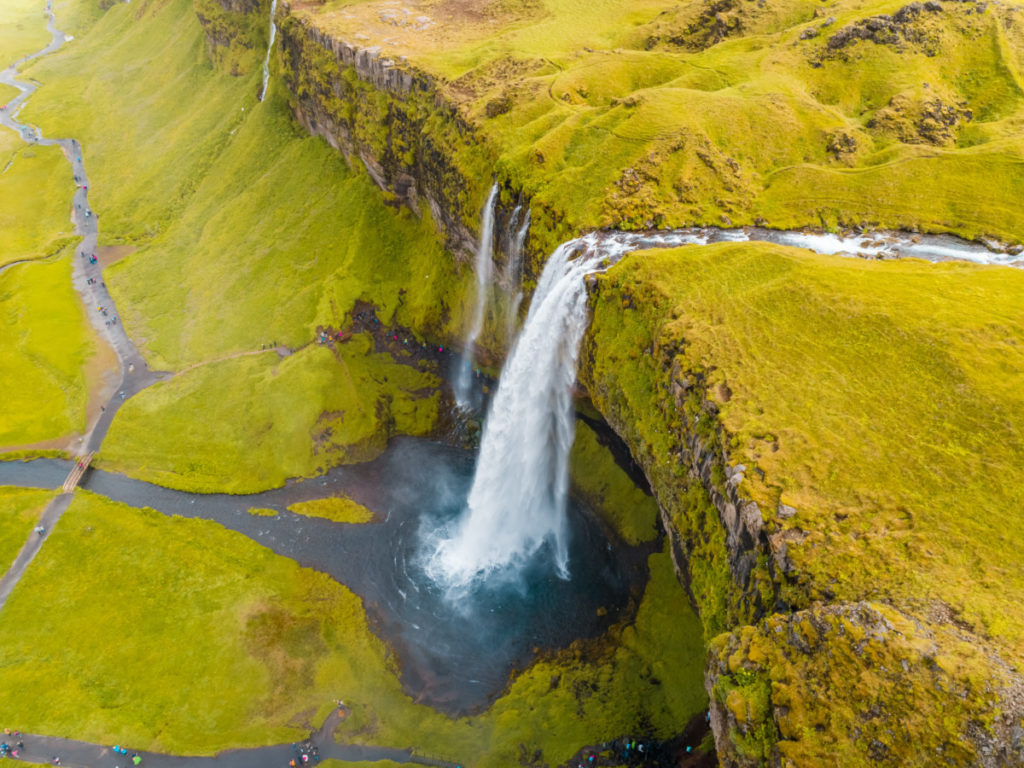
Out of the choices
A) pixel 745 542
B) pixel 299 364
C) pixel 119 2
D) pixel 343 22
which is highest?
pixel 119 2

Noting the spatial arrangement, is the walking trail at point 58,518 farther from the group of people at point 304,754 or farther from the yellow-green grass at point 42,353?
the yellow-green grass at point 42,353

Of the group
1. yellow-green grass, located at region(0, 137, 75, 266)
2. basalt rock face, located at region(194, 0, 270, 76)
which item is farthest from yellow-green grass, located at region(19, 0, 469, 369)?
yellow-green grass, located at region(0, 137, 75, 266)

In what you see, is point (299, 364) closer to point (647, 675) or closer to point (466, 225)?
point (466, 225)

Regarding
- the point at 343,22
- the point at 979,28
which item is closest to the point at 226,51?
the point at 343,22

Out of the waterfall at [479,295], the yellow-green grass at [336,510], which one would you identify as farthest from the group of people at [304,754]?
the waterfall at [479,295]

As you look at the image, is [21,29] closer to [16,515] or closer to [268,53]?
[268,53]

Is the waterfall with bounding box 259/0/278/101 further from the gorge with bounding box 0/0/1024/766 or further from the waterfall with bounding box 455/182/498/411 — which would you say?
the waterfall with bounding box 455/182/498/411

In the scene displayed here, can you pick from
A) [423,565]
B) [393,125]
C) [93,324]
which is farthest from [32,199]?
[423,565]
